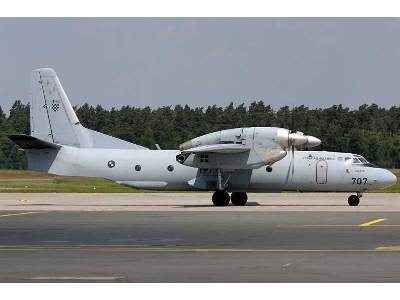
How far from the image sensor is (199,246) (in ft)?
74.7

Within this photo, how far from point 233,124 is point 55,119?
112008 millimetres

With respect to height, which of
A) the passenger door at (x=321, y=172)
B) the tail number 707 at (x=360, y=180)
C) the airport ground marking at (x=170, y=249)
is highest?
the passenger door at (x=321, y=172)

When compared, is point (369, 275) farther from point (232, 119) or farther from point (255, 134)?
point (232, 119)

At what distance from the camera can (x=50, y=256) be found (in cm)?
2039

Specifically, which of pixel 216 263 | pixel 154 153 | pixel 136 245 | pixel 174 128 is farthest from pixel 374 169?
pixel 174 128

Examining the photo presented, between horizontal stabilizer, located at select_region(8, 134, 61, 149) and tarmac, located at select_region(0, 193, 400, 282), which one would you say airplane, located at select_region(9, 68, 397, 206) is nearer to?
horizontal stabilizer, located at select_region(8, 134, 61, 149)

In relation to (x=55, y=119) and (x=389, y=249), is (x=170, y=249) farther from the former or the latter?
(x=55, y=119)

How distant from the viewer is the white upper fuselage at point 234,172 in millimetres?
45312

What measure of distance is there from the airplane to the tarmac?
5.83m

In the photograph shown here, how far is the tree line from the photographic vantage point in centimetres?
12631

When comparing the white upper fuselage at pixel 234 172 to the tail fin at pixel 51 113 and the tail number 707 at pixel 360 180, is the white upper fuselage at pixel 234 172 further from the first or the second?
the tail fin at pixel 51 113

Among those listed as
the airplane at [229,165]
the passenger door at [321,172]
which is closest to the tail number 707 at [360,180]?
the airplane at [229,165]

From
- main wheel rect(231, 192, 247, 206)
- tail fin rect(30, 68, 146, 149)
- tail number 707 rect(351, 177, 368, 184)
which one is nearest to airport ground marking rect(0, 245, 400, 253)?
tail number 707 rect(351, 177, 368, 184)

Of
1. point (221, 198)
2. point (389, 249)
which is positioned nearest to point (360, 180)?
point (221, 198)
